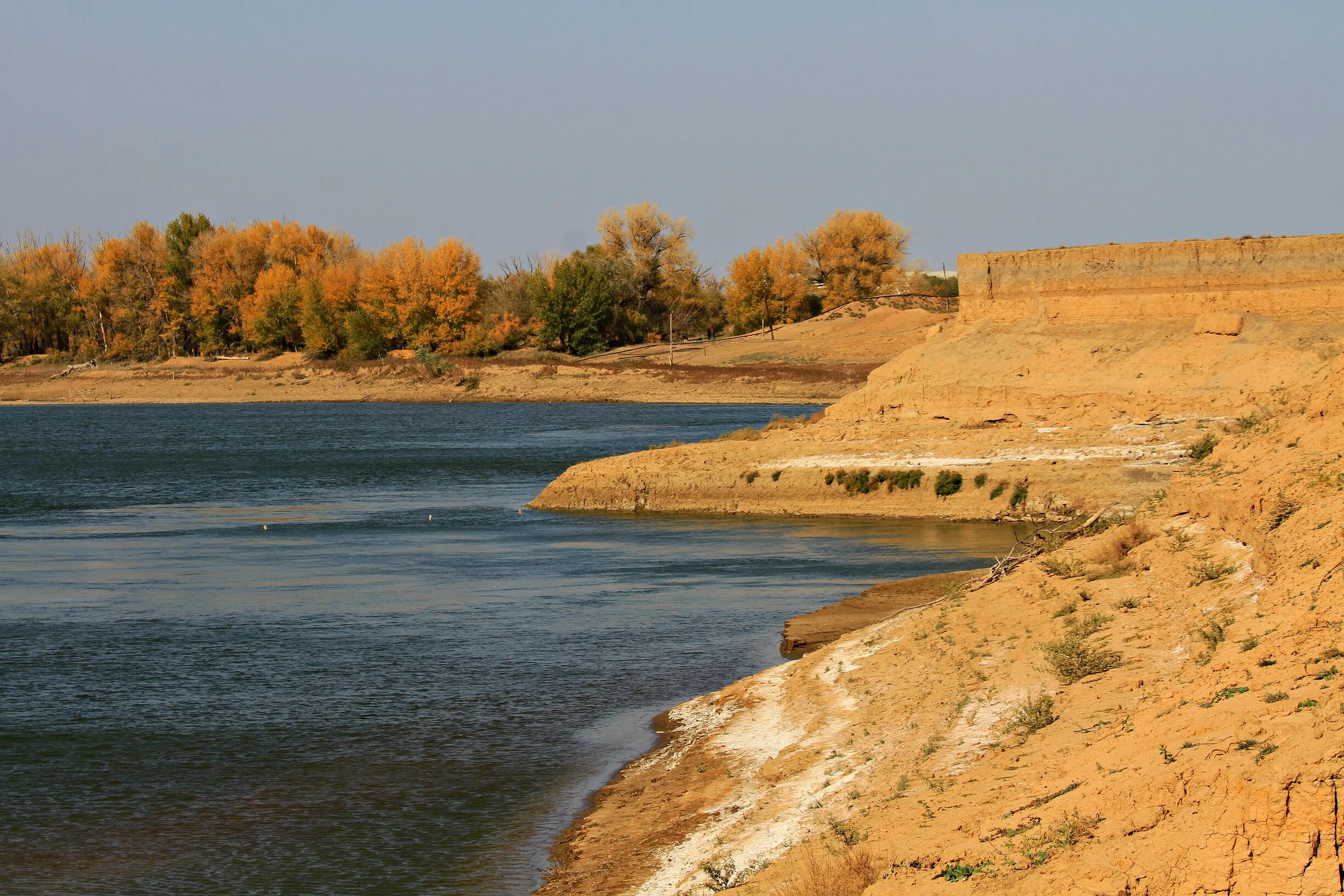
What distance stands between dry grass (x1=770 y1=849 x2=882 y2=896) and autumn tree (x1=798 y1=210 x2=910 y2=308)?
114m

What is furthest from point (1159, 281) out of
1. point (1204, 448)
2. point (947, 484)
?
point (1204, 448)

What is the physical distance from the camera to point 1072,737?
892 cm

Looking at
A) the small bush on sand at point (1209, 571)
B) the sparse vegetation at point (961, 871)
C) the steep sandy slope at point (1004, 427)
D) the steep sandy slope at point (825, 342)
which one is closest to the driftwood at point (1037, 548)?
the small bush on sand at point (1209, 571)

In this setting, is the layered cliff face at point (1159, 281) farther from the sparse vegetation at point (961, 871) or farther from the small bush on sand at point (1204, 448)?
the sparse vegetation at point (961, 871)

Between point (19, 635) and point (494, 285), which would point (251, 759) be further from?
point (494, 285)

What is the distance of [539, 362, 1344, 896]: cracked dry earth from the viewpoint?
20.6ft

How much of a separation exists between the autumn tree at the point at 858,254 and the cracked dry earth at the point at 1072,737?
356ft

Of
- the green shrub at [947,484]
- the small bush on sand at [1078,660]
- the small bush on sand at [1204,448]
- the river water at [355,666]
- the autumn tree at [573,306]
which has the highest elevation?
the autumn tree at [573,306]

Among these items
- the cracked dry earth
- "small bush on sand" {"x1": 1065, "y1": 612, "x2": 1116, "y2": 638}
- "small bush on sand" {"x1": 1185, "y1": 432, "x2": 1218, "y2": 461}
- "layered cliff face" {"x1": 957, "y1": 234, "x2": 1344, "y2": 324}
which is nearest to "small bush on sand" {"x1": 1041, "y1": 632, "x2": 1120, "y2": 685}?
the cracked dry earth

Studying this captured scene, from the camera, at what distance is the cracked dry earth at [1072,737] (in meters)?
6.27

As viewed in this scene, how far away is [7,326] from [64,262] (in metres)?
12.0

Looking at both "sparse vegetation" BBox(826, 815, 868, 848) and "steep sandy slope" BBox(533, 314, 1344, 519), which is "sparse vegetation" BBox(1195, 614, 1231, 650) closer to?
"sparse vegetation" BBox(826, 815, 868, 848)

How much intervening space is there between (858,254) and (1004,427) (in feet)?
307

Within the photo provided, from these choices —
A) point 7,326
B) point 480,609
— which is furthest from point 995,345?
point 7,326
